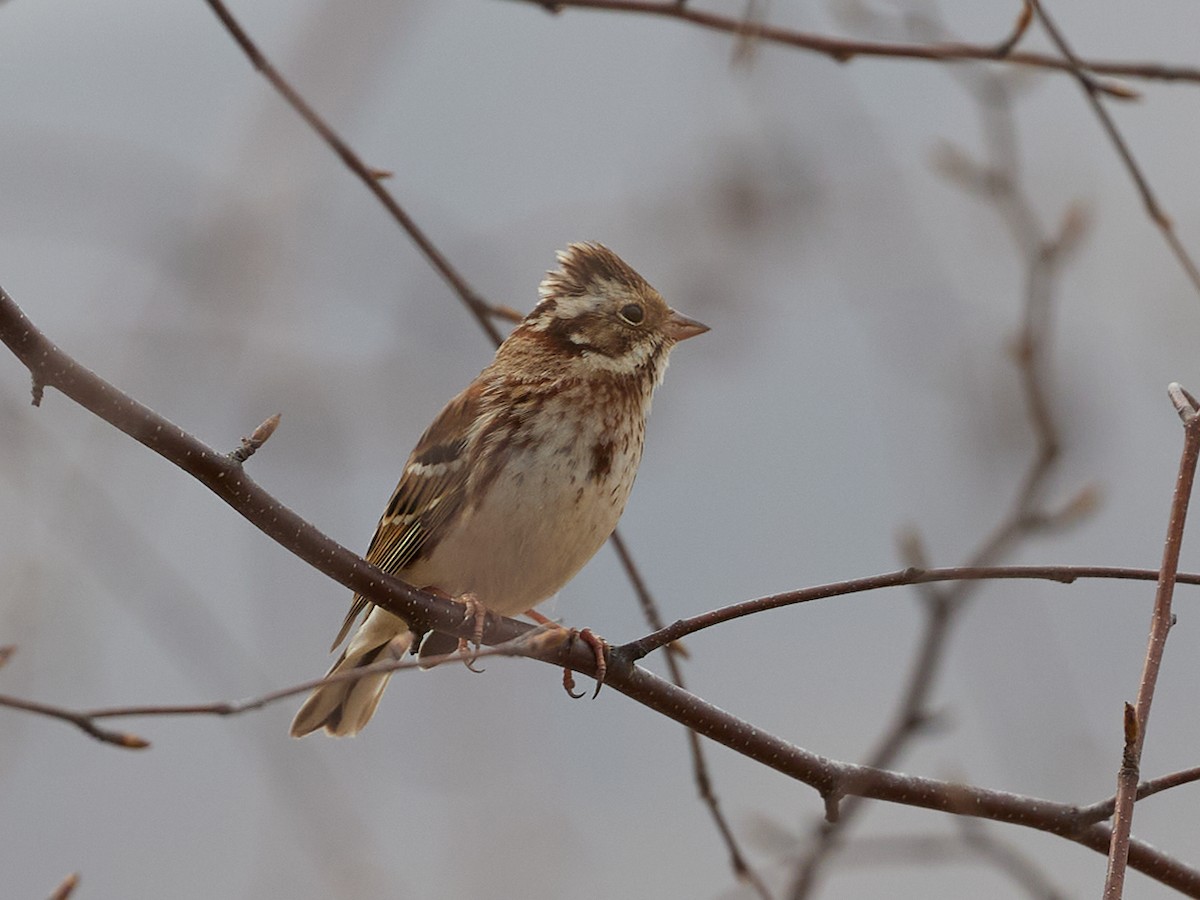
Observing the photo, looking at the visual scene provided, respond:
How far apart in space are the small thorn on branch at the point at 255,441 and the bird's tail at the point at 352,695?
2254mm

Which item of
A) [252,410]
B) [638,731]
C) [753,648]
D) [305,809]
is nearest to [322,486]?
[252,410]

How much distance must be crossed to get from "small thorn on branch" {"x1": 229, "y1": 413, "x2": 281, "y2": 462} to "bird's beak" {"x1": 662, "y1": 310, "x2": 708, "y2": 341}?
274cm

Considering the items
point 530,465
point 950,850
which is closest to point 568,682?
point 530,465

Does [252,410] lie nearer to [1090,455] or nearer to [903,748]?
[903,748]

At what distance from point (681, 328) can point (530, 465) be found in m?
1.10

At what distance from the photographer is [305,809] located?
3.28m

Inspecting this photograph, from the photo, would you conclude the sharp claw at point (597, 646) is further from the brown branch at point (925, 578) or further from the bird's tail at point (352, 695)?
the bird's tail at point (352, 695)

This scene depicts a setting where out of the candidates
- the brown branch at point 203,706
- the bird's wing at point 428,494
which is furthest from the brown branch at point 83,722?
the bird's wing at point 428,494

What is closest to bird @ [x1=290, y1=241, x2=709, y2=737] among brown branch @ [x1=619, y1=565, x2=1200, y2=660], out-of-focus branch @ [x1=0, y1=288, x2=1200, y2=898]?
out-of-focus branch @ [x1=0, y1=288, x2=1200, y2=898]

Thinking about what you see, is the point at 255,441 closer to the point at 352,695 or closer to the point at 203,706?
the point at 203,706

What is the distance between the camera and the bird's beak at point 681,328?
5828 millimetres

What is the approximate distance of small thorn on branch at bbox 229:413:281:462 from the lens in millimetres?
3291

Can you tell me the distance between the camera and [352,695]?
A: 561 centimetres

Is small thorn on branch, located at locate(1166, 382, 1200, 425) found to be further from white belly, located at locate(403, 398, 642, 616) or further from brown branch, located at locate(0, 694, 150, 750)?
white belly, located at locate(403, 398, 642, 616)
